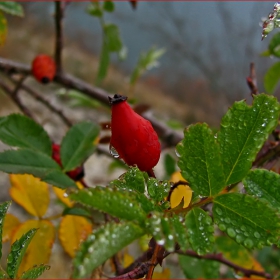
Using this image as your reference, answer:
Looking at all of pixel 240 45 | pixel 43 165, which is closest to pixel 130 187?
pixel 43 165

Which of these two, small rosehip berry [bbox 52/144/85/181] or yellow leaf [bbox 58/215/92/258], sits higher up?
small rosehip berry [bbox 52/144/85/181]

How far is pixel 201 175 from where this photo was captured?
16.4 inches

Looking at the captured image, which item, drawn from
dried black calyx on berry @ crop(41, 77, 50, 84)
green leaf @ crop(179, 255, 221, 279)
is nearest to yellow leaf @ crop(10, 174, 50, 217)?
green leaf @ crop(179, 255, 221, 279)

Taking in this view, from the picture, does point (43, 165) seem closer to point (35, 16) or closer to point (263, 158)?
point (263, 158)

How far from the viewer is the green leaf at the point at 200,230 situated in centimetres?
37

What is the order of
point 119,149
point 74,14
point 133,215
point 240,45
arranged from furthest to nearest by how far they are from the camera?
point 74,14 → point 240,45 → point 119,149 → point 133,215

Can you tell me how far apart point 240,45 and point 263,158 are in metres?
7.05

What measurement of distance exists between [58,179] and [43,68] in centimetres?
61

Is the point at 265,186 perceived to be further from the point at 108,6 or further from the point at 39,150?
the point at 108,6

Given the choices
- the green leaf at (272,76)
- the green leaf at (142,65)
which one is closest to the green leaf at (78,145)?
the green leaf at (272,76)

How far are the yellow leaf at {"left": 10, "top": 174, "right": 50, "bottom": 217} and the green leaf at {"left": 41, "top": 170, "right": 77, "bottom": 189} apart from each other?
0.20 meters

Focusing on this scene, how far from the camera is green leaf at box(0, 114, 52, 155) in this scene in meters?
0.66

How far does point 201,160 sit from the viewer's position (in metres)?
0.41

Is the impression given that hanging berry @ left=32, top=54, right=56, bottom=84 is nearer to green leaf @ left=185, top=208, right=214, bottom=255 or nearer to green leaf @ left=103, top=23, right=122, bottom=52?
green leaf @ left=103, top=23, right=122, bottom=52
